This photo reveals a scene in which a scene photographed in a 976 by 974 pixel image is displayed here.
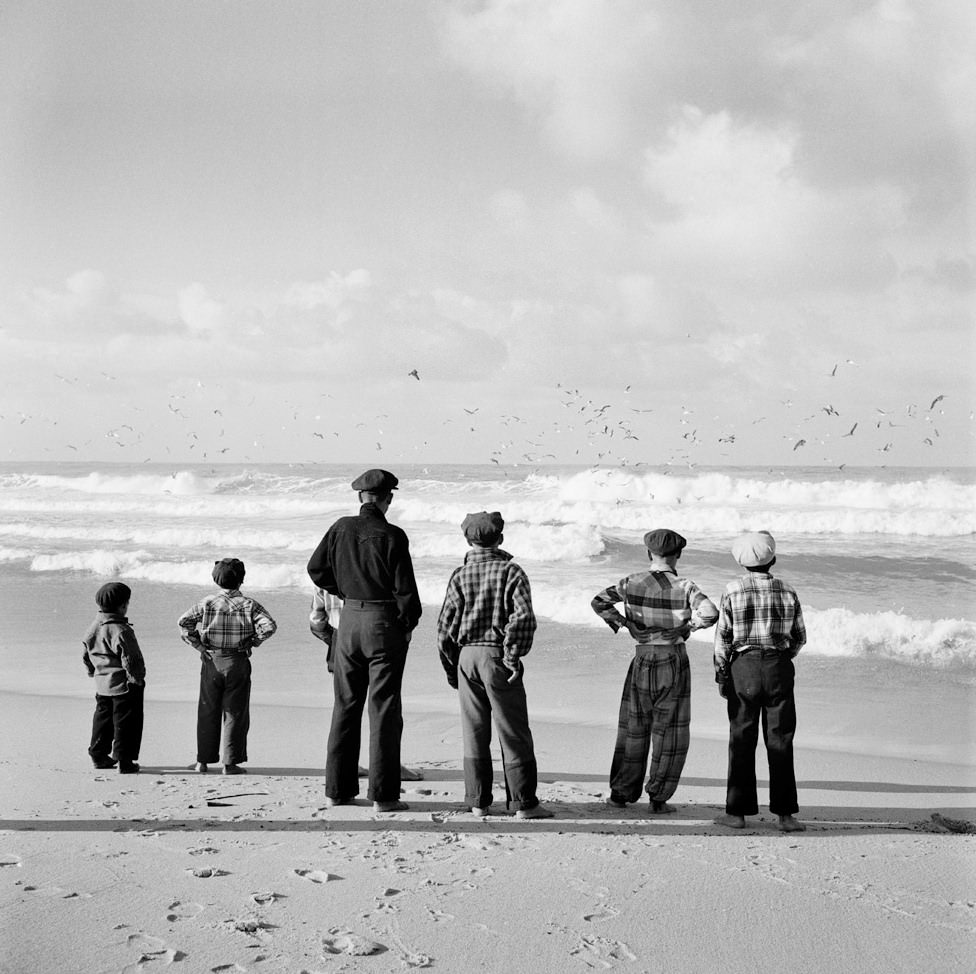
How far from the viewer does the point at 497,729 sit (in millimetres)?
4738

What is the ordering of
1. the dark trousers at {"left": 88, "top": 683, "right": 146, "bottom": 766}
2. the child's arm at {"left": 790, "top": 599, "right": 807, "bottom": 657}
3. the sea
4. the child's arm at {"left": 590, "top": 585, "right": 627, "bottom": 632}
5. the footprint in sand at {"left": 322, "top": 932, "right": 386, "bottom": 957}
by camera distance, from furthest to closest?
the sea, the dark trousers at {"left": 88, "top": 683, "right": 146, "bottom": 766}, the child's arm at {"left": 590, "top": 585, "right": 627, "bottom": 632}, the child's arm at {"left": 790, "top": 599, "right": 807, "bottom": 657}, the footprint in sand at {"left": 322, "top": 932, "right": 386, "bottom": 957}

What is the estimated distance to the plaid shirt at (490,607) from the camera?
4.77m

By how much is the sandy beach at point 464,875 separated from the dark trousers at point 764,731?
178 mm

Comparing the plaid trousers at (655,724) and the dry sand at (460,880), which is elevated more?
the plaid trousers at (655,724)

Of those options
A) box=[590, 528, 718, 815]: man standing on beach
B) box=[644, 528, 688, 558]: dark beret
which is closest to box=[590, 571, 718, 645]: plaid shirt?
box=[590, 528, 718, 815]: man standing on beach

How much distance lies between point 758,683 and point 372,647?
201cm

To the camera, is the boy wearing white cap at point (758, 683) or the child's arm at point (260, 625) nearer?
the boy wearing white cap at point (758, 683)

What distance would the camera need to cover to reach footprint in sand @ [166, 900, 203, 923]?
338 centimetres

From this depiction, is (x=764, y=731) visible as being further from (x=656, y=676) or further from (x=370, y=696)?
(x=370, y=696)

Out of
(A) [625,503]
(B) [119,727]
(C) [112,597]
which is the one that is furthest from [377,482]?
(A) [625,503]

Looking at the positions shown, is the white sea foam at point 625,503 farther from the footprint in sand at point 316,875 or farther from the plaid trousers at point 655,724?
the footprint in sand at point 316,875

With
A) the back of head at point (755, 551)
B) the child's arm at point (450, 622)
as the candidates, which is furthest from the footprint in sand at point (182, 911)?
the back of head at point (755, 551)

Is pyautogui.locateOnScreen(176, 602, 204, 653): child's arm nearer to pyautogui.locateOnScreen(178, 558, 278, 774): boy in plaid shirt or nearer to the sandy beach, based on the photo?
pyautogui.locateOnScreen(178, 558, 278, 774): boy in plaid shirt

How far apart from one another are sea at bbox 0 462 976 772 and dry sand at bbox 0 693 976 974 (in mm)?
2646
